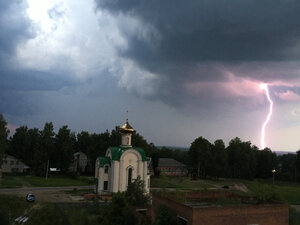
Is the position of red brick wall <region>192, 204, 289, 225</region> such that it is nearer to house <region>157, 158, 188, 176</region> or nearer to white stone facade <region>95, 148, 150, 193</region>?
white stone facade <region>95, 148, 150, 193</region>

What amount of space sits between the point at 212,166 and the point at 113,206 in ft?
157

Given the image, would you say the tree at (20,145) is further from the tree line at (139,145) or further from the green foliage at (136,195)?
the green foliage at (136,195)

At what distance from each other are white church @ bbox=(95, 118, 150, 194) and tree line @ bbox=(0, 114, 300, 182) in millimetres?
18354

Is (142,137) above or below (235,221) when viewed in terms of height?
above

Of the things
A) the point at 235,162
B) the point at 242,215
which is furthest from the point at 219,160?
the point at 242,215

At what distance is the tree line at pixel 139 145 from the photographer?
58.0 metres

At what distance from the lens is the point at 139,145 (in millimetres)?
63250

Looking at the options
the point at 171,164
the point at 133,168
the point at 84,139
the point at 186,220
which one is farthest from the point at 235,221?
the point at 84,139

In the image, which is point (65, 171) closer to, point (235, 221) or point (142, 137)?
point (142, 137)

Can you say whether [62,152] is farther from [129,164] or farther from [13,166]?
[129,164]

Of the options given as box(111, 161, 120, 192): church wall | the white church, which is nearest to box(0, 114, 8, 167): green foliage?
the white church

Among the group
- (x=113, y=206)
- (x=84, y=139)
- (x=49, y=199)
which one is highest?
(x=84, y=139)

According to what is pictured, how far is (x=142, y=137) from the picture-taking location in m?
65.8

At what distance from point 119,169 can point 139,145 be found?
26.2 metres
